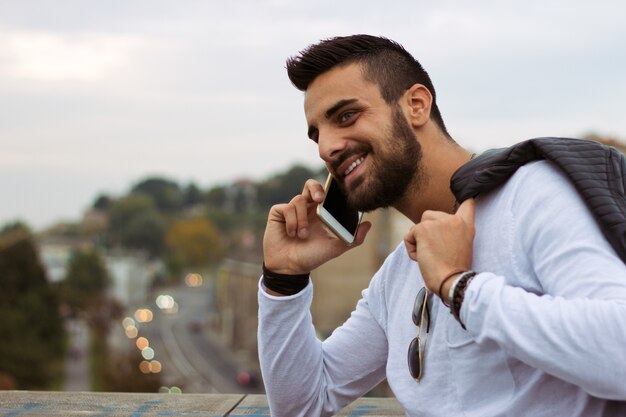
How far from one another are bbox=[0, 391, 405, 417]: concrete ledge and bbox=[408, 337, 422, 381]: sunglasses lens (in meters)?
1.07

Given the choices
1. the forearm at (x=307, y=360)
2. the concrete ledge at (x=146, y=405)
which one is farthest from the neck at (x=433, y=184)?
the concrete ledge at (x=146, y=405)

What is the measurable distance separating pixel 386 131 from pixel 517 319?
2.98 ft

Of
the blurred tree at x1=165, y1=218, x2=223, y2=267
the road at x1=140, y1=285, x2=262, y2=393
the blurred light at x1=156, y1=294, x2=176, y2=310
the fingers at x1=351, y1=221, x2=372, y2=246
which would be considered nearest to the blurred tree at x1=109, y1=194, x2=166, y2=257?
the blurred tree at x1=165, y1=218, x2=223, y2=267

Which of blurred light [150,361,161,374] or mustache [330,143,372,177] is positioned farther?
blurred light [150,361,161,374]

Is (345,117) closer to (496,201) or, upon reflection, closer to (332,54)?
(332,54)

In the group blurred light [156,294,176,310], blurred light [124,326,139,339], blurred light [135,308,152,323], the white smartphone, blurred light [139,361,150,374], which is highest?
the white smartphone

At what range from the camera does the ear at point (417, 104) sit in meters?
3.13

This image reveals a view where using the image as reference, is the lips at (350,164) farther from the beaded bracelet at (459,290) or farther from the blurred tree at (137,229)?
the blurred tree at (137,229)

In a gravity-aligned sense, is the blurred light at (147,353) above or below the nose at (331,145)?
below

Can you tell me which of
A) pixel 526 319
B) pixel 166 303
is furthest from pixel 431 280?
pixel 166 303

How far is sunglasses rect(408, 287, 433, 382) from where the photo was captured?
2.87 metres

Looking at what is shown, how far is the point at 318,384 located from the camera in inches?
137

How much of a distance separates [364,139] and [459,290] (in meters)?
0.75

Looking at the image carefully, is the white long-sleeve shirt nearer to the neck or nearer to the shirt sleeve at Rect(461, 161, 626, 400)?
the shirt sleeve at Rect(461, 161, 626, 400)
